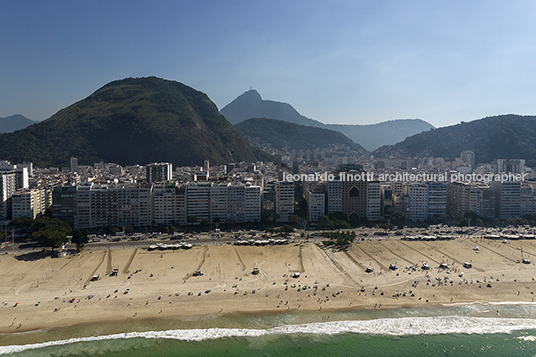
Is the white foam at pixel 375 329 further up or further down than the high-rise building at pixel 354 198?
further down

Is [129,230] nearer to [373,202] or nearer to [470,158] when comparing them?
[373,202]

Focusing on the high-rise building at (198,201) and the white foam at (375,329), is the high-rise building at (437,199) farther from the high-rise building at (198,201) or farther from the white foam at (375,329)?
the high-rise building at (198,201)

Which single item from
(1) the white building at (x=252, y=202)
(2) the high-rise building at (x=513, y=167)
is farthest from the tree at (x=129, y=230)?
(2) the high-rise building at (x=513, y=167)

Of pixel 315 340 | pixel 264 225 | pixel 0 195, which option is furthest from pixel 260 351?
pixel 0 195

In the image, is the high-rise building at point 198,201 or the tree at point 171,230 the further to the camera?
the high-rise building at point 198,201

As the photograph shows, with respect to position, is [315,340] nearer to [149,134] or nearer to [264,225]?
[264,225]

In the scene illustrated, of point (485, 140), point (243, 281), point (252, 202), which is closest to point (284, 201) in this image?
point (252, 202)

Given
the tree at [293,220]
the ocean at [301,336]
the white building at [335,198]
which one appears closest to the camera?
the ocean at [301,336]
